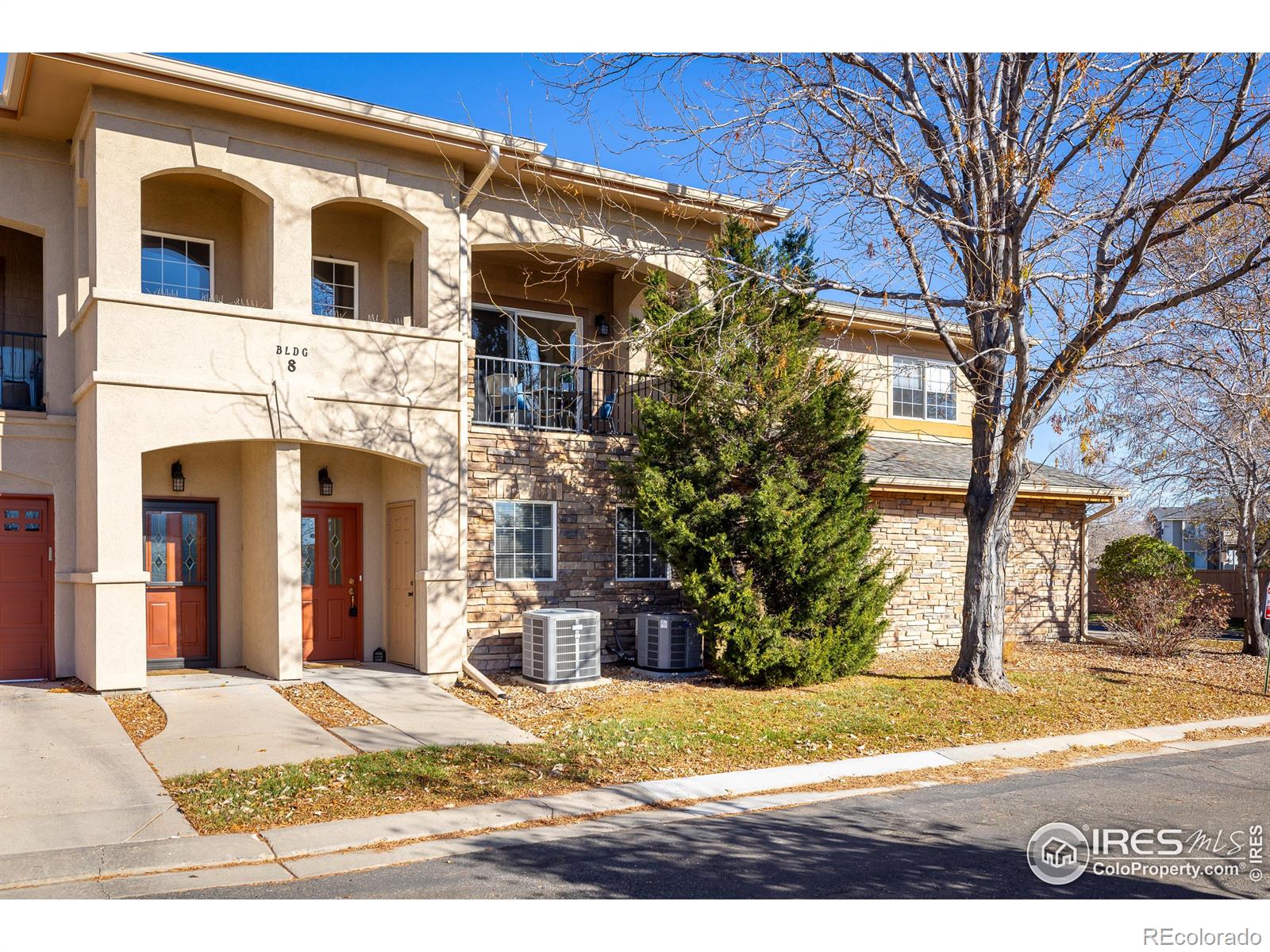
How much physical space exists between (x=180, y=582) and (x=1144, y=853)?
455 inches

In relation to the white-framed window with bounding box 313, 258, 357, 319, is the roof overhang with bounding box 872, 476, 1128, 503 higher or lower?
lower

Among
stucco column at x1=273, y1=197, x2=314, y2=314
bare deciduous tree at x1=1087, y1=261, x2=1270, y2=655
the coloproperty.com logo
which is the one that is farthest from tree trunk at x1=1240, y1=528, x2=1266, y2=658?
stucco column at x1=273, y1=197, x2=314, y2=314

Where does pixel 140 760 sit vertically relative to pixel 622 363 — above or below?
below

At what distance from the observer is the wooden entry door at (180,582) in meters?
12.8

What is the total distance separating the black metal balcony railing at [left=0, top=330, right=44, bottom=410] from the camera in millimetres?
12539

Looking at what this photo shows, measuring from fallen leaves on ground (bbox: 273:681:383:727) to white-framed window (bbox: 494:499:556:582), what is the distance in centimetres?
309

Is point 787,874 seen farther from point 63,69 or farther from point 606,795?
point 63,69

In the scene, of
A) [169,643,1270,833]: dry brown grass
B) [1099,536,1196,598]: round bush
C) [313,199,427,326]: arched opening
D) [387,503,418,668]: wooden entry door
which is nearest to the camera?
[169,643,1270,833]: dry brown grass

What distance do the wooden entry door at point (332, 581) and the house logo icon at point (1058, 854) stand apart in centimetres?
Result: 997

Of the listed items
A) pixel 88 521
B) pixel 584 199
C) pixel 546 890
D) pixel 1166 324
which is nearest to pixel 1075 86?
pixel 1166 324

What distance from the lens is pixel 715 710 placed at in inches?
446

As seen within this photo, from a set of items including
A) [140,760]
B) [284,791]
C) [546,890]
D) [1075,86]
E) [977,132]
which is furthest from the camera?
[977,132]

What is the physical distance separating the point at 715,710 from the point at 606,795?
342 cm

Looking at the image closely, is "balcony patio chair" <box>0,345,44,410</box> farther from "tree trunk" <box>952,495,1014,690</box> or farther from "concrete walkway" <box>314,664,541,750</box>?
"tree trunk" <box>952,495,1014,690</box>
